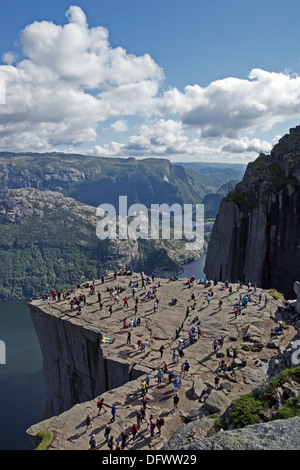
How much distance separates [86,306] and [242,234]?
5396 centimetres

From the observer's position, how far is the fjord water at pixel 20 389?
86.7 meters

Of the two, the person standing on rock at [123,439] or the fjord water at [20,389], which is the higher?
the person standing on rock at [123,439]

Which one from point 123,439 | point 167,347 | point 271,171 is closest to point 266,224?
point 271,171

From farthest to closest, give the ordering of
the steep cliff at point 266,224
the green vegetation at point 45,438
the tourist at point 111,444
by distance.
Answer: the steep cliff at point 266,224
the green vegetation at point 45,438
the tourist at point 111,444

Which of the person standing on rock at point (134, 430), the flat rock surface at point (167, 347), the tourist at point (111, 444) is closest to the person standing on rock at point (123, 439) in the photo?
the flat rock surface at point (167, 347)

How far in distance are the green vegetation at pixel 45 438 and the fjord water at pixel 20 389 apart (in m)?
70.7

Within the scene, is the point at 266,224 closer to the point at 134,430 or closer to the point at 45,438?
the point at 134,430

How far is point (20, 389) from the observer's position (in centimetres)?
11194

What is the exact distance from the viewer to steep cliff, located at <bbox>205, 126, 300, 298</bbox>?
7825cm

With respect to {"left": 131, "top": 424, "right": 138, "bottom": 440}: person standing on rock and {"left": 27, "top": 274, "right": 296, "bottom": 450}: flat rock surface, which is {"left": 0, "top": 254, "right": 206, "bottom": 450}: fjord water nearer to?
{"left": 27, "top": 274, "right": 296, "bottom": 450}: flat rock surface

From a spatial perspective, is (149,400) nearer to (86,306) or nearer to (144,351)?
(144,351)

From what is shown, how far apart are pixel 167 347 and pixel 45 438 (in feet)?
51.7

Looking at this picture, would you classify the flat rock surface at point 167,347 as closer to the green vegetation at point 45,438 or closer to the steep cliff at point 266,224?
the green vegetation at point 45,438

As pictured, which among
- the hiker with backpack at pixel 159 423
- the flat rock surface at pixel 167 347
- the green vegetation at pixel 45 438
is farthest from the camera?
the flat rock surface at pixel 167 347
